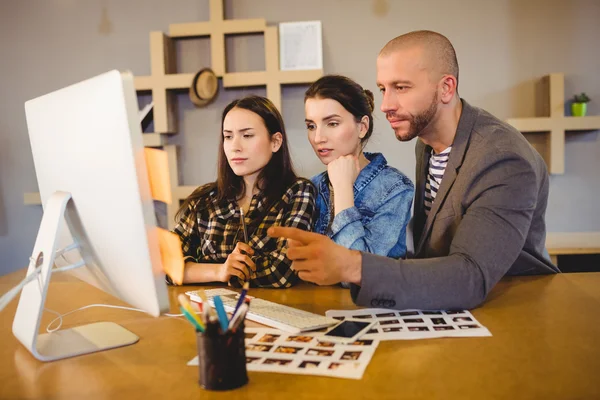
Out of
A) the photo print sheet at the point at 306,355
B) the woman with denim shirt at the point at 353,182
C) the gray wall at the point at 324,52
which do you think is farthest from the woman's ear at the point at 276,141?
the gray wall at the point at 324,52

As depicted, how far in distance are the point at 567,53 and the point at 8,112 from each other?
326 cm

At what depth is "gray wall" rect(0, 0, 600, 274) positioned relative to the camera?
3.02 meters

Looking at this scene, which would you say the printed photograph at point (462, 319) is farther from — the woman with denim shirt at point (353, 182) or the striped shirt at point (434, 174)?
the striped shirt at point (434, 174)

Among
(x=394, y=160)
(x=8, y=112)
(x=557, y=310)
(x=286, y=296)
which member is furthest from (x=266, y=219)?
(x=8, y=112)

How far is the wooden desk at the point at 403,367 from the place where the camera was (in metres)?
0.77

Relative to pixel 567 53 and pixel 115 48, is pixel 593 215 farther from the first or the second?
pixel 115 48

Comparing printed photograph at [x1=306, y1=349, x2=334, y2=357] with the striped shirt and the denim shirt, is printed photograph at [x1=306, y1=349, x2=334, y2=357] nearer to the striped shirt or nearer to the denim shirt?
the denim shirt

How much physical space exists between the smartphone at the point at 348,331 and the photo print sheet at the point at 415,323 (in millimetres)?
11

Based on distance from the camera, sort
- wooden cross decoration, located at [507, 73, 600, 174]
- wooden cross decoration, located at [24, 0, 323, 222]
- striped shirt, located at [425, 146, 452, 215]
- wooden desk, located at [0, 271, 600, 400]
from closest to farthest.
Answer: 1. wooden desk, located at [0, 271, 600, 400]
2. striped shirt, located at [425, 146, 452, 215]
3. wooden cross decoration, located at [507, 73, 600, 174]
4. wooden cross decoration, located at [24, 0, 323, 222]

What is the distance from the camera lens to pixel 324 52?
3.10 meters

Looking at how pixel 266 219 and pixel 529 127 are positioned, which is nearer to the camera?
pixel 266 219

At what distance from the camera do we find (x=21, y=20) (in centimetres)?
330

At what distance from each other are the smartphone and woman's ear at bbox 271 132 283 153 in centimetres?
89

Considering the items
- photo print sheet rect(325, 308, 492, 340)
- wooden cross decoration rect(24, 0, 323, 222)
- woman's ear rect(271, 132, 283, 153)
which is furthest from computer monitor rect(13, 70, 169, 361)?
wooden cross decoration rect(24, 0, 323, 222)
